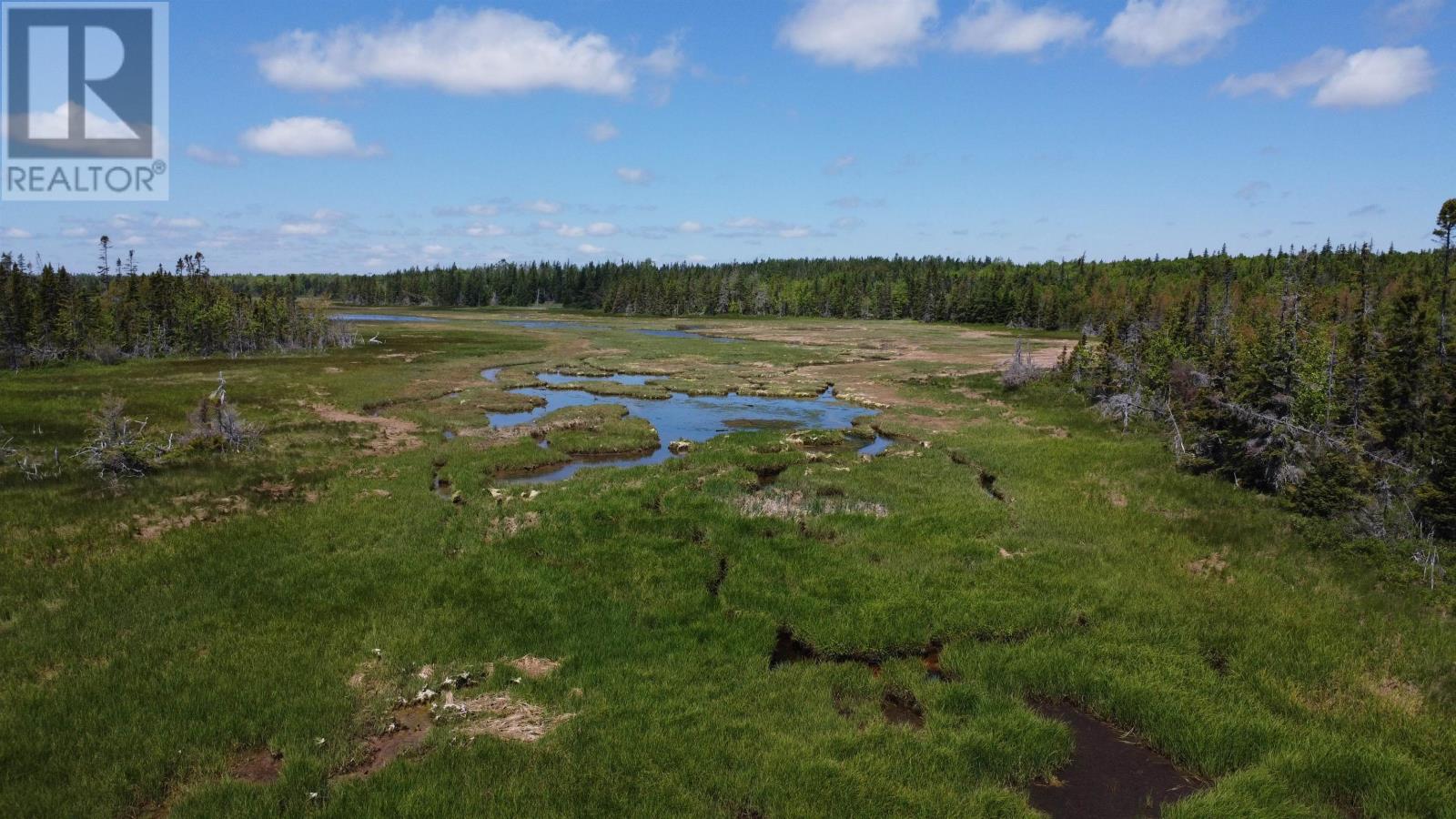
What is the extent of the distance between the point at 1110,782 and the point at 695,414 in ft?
123

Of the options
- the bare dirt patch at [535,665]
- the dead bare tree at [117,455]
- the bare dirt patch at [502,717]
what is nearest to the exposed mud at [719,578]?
the bare dirt patch at [535,665]

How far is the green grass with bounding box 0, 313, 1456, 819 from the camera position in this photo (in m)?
10.3

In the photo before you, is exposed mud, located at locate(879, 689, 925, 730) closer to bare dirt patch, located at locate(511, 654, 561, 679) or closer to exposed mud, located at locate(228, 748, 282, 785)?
bare dirt patch, located at locate(511, 654, 561, 679)

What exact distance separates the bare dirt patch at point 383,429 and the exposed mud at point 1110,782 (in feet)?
104

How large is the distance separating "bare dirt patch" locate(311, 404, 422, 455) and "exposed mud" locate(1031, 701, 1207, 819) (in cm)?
3181

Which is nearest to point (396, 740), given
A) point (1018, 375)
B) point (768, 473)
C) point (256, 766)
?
point (256, 766)

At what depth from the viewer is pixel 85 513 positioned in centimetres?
2131

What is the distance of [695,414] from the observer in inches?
1854

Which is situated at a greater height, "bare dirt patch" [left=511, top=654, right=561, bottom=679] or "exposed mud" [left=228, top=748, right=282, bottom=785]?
"bare dirt patch" [left=511, top=654, right=561, bottom=679]

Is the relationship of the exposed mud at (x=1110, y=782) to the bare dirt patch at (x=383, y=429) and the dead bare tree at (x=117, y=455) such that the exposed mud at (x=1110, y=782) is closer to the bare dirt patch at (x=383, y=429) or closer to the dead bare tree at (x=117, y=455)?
A: the dead bare tree at (x=117, y=455)

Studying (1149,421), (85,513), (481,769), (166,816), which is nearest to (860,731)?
(481,769)

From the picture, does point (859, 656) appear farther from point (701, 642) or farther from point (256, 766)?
point (256, 766)

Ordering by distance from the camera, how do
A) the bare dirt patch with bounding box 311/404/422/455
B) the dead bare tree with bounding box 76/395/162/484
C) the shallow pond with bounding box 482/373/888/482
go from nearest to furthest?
the dead bare tree with bounding box 76/395/162/484 < the bare dirt patch with bounding box 311/404/422/455 < the shallow pond with bounding box 482/373/888/482

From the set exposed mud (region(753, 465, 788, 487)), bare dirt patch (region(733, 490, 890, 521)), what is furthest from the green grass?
exposed mud (region(753, 465, 788, 487))
